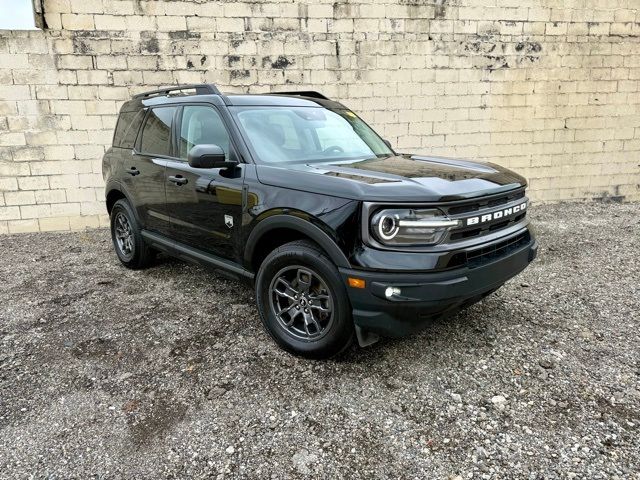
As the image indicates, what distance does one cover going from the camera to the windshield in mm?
3441

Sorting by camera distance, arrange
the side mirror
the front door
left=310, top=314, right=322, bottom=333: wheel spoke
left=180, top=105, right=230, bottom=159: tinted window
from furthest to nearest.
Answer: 1. left=180, top=105, right=230, bottom=159: tinted window
2. the front door
3. the side mirror
4. left=310, top=314, right=322, bottom=333: wheel spoke

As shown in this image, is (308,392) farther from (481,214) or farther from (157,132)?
(157,132)

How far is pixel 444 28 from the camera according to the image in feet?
25.5

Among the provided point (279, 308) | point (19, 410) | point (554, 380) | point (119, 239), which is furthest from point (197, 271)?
point (554, 380)

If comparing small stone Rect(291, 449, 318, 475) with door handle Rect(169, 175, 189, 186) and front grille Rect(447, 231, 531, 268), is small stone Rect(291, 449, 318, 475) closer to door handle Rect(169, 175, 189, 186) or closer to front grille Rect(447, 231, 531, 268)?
front grille Rect(447, 231, 531, 268)

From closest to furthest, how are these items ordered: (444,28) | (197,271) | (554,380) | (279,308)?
(554,380) < (279,308) < (197,271) < (444,28)

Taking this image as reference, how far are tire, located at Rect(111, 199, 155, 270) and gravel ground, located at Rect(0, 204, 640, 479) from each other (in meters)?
0.56

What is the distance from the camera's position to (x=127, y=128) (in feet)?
16.3

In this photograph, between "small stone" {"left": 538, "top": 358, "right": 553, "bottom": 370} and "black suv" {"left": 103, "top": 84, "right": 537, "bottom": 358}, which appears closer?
"black suv" {"left": 103, "top": 84, "right": 537, "bottom": 358}

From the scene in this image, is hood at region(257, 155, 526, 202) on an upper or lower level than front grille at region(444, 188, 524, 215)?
upper

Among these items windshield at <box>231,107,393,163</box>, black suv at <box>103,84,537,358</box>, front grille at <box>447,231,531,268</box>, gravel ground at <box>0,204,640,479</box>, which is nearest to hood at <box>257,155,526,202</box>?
black suv at <box>103,84,537,358</box>

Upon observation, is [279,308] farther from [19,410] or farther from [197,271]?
[197,271]

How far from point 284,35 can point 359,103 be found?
64.1 inches

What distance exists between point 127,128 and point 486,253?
402 centimetres
